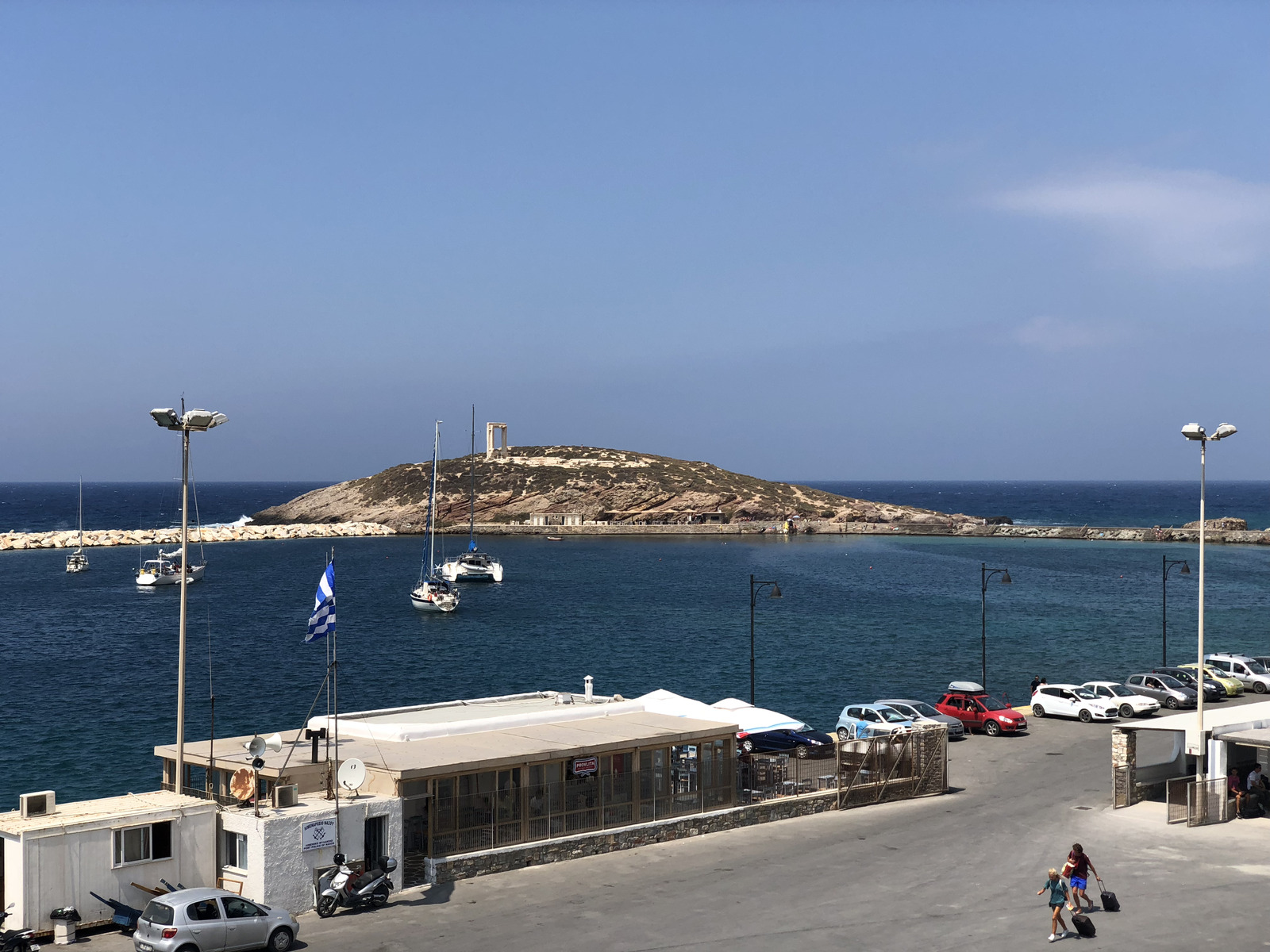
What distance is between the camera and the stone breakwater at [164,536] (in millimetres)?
165250

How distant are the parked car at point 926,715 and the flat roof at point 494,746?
14.2 meters

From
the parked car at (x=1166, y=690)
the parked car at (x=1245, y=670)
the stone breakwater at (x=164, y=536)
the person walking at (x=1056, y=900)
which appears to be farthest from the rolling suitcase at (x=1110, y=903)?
the stone breakwater at (x=164, y=536)

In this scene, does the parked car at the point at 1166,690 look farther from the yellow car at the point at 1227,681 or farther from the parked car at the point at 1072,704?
the parked car at the point at 1072,704

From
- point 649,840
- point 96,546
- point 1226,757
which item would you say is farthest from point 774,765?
point 96,546

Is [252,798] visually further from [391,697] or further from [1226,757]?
[391,697]

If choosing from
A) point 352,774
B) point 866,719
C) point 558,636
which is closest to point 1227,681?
point 866,719

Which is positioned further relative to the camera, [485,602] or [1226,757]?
[485,602]

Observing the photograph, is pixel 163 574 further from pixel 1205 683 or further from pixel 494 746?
pixel 494 746

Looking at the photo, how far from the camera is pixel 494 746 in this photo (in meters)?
26.5

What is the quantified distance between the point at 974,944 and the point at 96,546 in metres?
167

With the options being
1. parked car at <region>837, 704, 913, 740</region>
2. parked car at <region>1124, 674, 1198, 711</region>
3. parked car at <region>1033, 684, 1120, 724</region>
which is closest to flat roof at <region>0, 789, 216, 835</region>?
parked car at <region>837, 704, 913, 740</region>

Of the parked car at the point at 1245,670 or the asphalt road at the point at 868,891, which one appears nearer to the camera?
the asphalt road at the point at 868,891

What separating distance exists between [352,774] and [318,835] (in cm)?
127

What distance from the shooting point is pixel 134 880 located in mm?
20984
